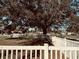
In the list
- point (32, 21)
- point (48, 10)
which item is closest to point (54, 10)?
point (48, 10)

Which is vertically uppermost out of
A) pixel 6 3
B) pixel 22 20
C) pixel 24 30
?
pixel 6 3

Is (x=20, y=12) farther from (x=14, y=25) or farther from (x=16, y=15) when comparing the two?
(x=14, y=25)

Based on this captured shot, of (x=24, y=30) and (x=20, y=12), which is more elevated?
(x=20, y=12)

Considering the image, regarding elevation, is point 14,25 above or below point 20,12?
below

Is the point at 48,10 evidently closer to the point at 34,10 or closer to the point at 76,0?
the point at 34,10

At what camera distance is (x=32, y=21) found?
16.6 m

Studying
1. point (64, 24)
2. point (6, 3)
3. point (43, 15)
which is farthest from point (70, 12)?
point (6, 3)

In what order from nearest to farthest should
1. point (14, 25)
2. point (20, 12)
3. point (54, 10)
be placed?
1. point (54, 10)
2. point (20, 12)
3. point (14, 25)

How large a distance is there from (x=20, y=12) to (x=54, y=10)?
3.14m

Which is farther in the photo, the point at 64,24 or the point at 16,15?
the point at 64,24

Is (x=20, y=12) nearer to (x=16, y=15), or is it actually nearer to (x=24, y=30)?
(x=16, y=15)

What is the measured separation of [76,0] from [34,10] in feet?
15.1

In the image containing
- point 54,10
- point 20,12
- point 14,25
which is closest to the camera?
point 54,10

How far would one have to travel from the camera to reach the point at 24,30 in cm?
1880
